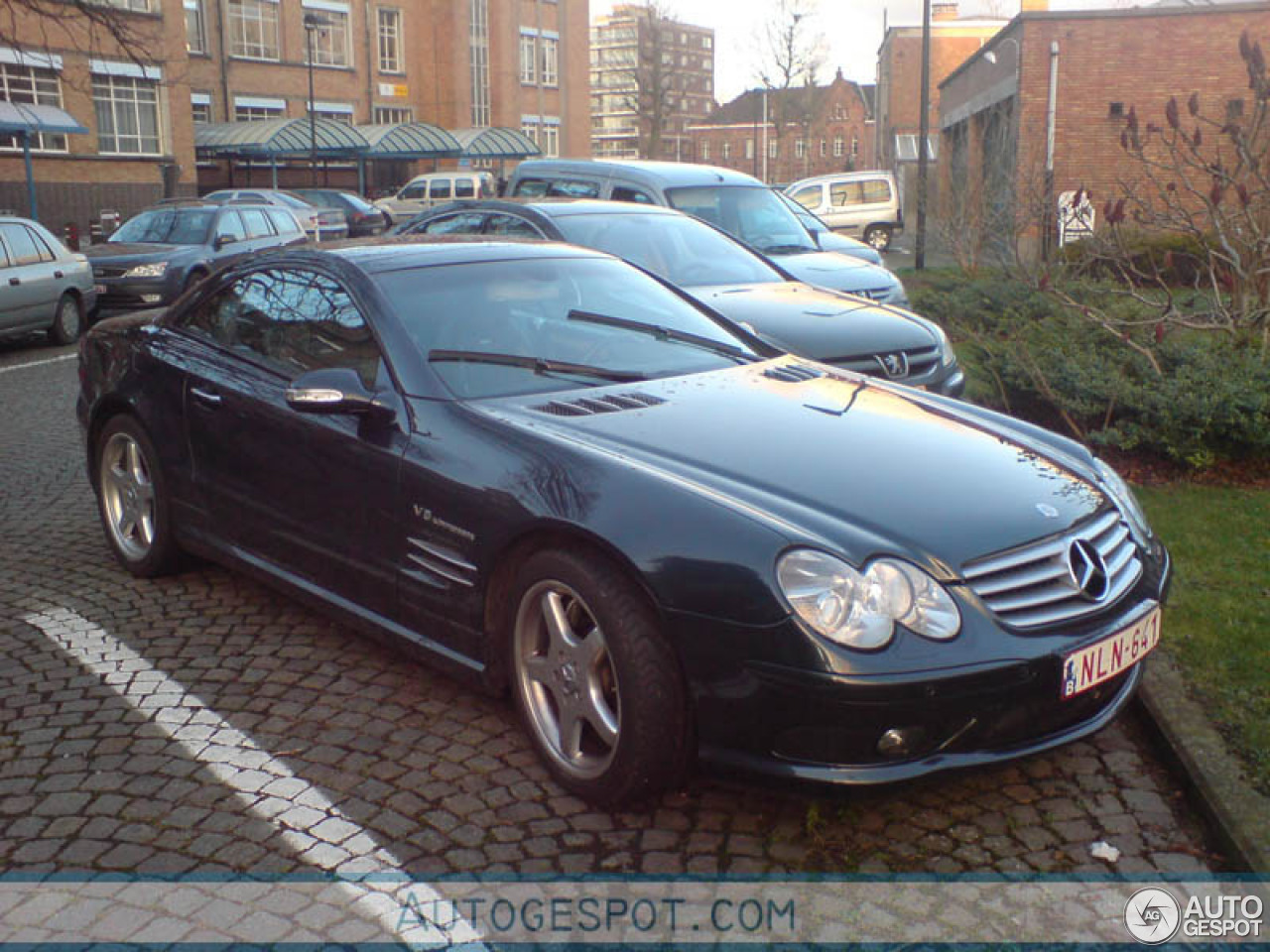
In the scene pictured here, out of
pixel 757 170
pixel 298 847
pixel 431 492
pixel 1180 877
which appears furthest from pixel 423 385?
pixel 757 170

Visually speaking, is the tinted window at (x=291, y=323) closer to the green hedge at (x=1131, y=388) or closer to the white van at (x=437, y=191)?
the green hedge at (x=1131, y=388)

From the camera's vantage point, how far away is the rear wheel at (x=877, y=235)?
102 feet

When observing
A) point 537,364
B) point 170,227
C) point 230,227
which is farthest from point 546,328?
point 170,227

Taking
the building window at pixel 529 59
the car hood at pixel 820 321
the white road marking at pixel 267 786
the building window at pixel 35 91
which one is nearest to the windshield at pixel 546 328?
the white road marking at pixel 267 786

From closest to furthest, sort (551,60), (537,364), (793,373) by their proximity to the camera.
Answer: (537,364), (793,373), (551,60)

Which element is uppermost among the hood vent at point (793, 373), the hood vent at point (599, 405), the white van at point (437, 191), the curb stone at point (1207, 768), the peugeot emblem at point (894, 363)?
the white van at point (437, 191)

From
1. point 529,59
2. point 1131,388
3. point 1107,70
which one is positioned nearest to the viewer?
point 1131,388

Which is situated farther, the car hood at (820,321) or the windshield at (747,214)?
the windshield at (747,214)

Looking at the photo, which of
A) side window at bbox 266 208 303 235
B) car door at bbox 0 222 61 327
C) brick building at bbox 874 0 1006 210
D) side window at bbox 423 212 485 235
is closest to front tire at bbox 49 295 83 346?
car door at bbox 0 222 61 327

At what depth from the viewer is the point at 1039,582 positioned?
3.46m

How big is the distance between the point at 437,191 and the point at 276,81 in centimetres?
1278

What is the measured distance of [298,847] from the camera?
3.41 meters

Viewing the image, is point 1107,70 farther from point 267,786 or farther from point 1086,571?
point 267,786

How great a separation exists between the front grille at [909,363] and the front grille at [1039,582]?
152 inches
